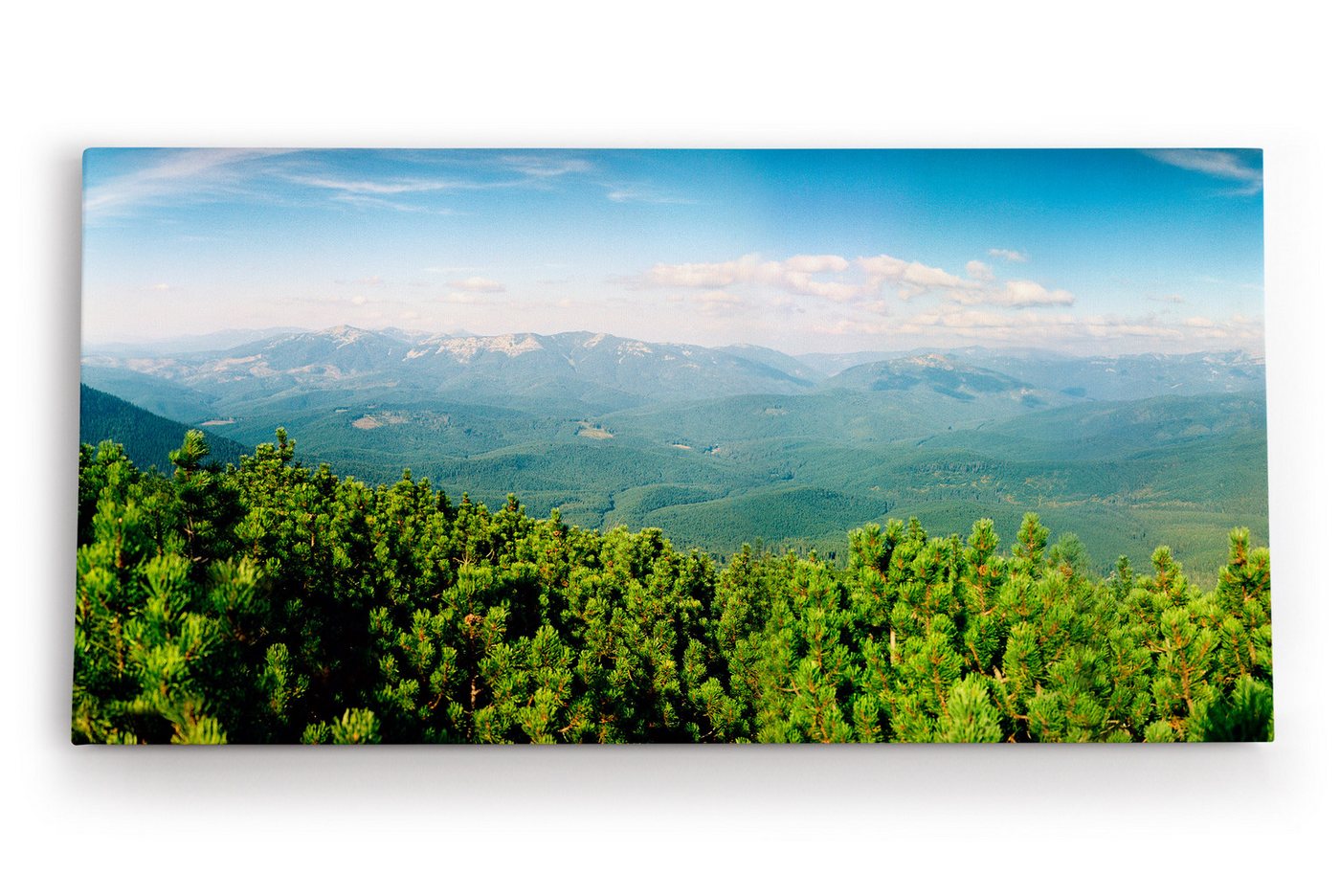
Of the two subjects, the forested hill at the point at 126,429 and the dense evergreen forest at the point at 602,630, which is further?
the forested hill at the point at 126,429

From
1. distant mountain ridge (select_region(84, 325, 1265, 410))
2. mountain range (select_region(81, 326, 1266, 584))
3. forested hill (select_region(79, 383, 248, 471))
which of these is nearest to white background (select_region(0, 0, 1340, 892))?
forested hill (select_region(79, 383, 248, 471))

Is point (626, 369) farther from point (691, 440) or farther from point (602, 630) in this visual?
point (602, 630)

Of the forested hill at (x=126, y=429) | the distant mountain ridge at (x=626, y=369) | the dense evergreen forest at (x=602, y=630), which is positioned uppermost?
the distant mountain ridge at (x=626, y=369)

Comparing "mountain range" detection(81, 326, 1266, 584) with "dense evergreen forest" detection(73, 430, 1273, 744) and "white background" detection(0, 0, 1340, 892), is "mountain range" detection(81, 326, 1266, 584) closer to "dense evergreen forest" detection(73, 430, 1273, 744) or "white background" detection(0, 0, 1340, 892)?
"dense evergreen forest" detection(73, 430, 1273, 744)

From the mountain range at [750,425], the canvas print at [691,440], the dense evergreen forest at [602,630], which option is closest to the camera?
the dense evergreen forest at [602,630]

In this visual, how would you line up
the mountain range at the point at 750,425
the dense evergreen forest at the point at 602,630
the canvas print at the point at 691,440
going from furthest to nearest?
1. the mountain range at the point at 750,425
2. the canvas print at the point at 691,440
3. the dense evergreen forest at the point at 602,630
